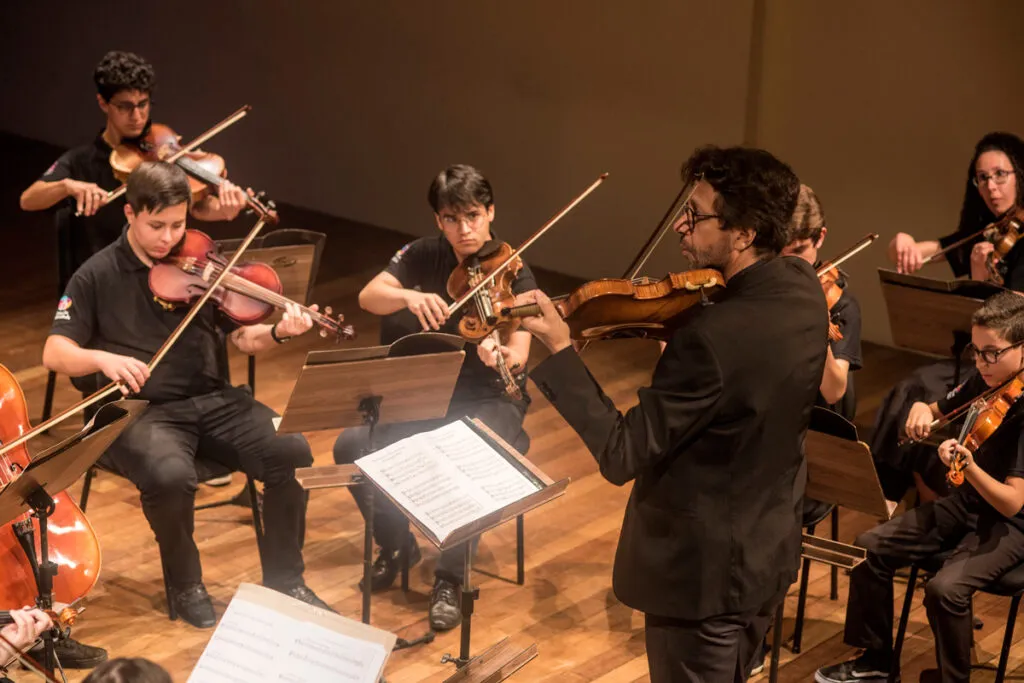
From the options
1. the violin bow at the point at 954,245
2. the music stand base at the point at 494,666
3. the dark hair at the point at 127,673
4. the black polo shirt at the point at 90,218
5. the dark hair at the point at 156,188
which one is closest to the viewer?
the dark hair at the point at 127,673

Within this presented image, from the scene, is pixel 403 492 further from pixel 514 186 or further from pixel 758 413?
pixel 514 186

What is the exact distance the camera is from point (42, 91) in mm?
9172

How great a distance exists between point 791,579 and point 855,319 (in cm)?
144

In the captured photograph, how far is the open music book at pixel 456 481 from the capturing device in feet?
8.91

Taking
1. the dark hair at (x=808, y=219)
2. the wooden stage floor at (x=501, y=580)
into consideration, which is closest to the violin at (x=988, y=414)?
the dark hair at (x=808, y=219)

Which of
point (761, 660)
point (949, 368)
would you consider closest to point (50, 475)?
point (761, 660)

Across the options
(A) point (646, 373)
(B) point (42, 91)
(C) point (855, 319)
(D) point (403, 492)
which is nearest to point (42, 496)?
(D) point (403, 492)

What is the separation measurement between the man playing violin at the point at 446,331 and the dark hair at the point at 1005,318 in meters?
1.27

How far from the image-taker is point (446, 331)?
3.92 m

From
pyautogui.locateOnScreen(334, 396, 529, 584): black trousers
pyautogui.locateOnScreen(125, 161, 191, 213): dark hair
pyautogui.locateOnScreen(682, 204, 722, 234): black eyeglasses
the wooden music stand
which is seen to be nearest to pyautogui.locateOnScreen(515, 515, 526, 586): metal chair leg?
pyautogui.locateOnScreen(334, 396, 529, 584): black trousers

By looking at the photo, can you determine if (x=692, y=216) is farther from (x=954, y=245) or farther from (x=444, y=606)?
(x=954, y=245)

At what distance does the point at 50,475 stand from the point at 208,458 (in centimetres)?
109

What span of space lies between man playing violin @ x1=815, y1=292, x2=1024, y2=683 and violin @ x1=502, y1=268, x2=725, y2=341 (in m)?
1.04

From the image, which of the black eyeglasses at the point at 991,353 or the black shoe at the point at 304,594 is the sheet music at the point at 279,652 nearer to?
the black shoe at the point at 304,594
